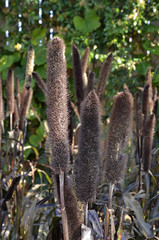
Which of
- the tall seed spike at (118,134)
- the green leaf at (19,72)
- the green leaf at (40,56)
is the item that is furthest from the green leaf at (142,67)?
the tall seed spike at (118,134)

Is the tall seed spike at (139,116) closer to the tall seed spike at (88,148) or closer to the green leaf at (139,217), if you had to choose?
the green leaf at (139,217)

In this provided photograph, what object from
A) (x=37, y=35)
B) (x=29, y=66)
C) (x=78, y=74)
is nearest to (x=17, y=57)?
(x=37, y=35)

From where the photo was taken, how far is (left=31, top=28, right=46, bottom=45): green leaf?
3.42 meters

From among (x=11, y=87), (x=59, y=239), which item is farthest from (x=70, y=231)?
(x=11, y=87)

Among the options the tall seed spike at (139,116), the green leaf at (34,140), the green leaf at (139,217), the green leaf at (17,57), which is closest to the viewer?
the green leaf at (139,217)

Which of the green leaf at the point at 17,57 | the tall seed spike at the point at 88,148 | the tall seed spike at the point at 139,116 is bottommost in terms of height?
the tall seed spike at the point at 88,148

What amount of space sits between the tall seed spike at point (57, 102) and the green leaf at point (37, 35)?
293 centimetres

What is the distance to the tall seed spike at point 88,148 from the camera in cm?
58

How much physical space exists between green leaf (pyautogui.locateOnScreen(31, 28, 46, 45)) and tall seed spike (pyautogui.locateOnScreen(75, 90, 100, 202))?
116 inches

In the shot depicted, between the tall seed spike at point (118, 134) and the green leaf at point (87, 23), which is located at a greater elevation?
the green leaf at point (87, 23)

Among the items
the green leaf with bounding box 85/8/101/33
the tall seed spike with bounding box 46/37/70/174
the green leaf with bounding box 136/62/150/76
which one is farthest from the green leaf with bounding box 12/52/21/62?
the tall seed spike with bounding box 46/37/70/174

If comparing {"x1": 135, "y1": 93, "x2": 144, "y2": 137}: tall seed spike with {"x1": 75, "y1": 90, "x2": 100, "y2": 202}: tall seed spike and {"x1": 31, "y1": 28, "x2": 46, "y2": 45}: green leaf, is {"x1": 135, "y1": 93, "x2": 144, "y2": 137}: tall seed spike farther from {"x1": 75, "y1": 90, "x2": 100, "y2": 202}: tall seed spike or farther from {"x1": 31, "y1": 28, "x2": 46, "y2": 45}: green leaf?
{"x1": 31, "y1": 28, "x2": 46, "y2": 45}: green leaf

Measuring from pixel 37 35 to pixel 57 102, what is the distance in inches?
119

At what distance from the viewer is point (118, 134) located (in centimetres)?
62
